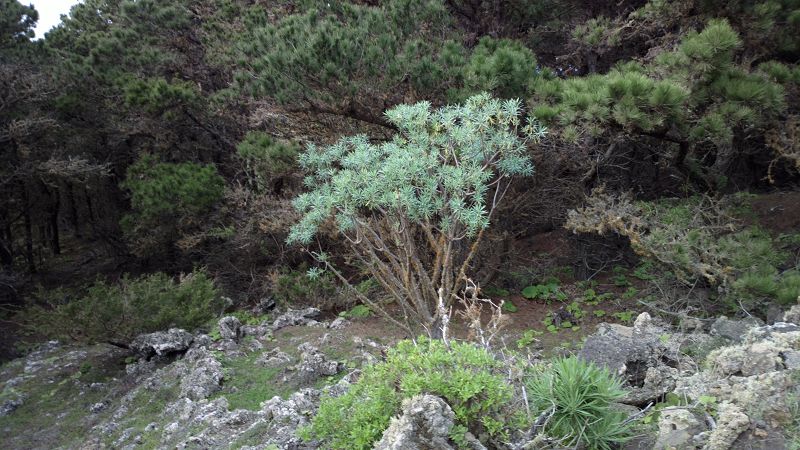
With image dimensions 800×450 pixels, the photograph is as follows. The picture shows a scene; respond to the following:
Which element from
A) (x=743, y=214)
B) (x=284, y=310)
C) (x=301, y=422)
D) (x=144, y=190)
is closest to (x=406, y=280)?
(x=301, y=422)

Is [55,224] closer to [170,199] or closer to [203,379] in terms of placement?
[170,199]

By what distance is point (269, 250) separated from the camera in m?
9.91

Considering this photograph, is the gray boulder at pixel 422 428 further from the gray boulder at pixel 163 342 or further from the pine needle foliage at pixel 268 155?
the pine needle foliage at pixel 268 155

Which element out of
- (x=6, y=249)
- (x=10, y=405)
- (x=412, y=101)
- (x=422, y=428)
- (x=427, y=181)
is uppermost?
(x=412, y=101)

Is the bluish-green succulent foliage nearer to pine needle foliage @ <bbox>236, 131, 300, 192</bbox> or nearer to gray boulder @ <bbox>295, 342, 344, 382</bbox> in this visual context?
gray boulder @ <bbox>295, 342, 344, 382</bbox>

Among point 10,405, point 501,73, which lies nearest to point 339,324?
point 501,73

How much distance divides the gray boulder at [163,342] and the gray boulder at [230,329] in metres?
0.35

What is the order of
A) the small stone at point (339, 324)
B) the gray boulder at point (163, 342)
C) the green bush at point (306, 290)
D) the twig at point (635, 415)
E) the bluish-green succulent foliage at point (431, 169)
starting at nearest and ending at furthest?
the twig at point (635, 415), the bluish-green succulent foliage at point (431, 169), the gray boulder at point (163, 342), the small stone at point (339, 324), the green bush at point (306, 290)

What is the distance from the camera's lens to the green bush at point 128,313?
681 centimetres

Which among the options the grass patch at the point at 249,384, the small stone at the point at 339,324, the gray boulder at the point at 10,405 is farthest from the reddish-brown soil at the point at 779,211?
the gray boulder at the point at 10,405

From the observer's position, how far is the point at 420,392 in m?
2.86

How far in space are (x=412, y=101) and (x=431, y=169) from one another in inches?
71.7

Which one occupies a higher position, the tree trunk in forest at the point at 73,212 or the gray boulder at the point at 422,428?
the tree trunk in forest at the point at 73,212

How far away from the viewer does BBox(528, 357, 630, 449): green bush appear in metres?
3.04
